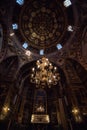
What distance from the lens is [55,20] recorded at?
1719cm

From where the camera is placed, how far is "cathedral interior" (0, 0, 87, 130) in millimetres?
11391

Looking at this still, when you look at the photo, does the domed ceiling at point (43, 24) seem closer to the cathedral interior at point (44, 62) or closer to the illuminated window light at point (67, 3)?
the cathedral interior at point (44, 62)

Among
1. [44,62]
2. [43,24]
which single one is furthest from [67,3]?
[44,62]

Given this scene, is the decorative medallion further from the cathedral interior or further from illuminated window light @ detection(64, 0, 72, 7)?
illuminated window light @ detection(64, 0, 72, 7)

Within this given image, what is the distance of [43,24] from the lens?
1714 cm

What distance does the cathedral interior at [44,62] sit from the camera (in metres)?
11.4

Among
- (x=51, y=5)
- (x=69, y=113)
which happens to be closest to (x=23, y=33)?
(x=51, y=5)

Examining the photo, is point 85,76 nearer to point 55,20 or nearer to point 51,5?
point 55,20

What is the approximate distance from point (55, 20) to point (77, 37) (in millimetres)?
3814

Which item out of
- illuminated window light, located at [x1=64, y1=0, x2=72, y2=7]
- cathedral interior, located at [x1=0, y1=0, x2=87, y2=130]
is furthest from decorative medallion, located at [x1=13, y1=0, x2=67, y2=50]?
illuminated window light, located at [x1=64, y1=0, x2=72, y2=7]

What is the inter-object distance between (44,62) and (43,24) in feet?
26.8

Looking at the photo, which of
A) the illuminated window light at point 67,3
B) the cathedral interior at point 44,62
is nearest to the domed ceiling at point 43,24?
the cathedral interior at point 44,62

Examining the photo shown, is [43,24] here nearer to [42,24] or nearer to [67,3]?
[42,24]

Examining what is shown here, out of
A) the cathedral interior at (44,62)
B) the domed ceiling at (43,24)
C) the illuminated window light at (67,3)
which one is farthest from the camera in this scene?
the domed ceiling at (43,24)
